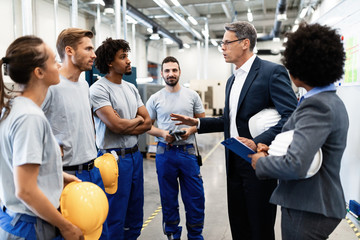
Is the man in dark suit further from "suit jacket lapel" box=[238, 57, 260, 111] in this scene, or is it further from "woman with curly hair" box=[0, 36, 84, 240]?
"woman with curly hair" box=[0, 36, 84, 240]

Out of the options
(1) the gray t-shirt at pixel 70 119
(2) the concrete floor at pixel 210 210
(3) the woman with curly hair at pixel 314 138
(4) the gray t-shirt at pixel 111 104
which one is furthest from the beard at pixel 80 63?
(2) the concrete floor at pixel 210 210

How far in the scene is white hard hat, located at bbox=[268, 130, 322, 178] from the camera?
1188 mm

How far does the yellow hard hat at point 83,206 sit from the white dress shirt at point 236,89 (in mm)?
1115

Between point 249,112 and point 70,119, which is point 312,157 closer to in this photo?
point 249,112

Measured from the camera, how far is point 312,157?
1166mm

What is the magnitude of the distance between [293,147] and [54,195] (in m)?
1.08

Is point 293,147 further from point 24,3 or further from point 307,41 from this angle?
point 24,3

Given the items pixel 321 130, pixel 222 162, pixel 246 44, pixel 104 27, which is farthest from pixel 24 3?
pixel 104 27

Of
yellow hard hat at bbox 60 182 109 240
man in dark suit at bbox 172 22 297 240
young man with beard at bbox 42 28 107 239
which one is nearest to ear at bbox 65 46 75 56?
young man with beard at bbox 42 28 107 239

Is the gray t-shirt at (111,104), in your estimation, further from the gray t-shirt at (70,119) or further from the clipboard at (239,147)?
the clipboard at (239,147)

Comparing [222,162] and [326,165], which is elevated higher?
[326,165]

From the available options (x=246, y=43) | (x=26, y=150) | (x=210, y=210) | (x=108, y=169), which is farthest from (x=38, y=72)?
(x=210, y=210)

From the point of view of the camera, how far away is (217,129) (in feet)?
7.96

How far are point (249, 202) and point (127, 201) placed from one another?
3.40ft
